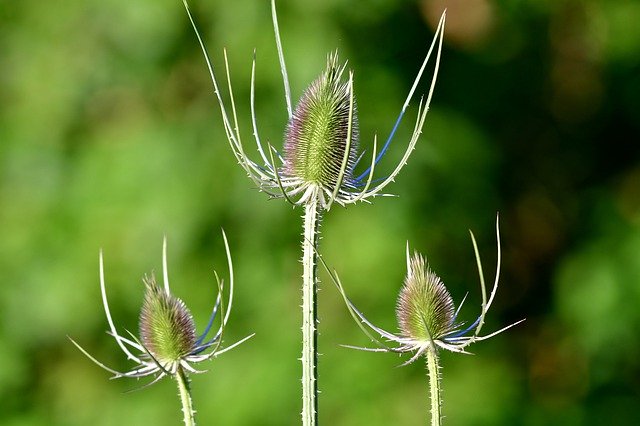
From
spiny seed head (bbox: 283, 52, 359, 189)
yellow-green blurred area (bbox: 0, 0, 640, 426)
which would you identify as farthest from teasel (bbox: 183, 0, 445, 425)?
yellow-green blurred area (bbox: 0, 0, 640, 426)

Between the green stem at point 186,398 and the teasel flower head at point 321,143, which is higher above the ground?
the teasel flower head at point 321,143

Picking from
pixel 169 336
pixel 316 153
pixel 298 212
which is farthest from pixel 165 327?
pixel 298 212

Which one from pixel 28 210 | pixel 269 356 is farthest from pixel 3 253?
pixel 269 356

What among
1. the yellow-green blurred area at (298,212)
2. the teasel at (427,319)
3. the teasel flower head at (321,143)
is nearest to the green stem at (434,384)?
the teasel at (427,319)

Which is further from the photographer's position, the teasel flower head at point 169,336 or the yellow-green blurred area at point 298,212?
the yellow-green blurred area at point 298,212

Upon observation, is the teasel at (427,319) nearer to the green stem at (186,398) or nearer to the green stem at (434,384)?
the green stem at (434,384)

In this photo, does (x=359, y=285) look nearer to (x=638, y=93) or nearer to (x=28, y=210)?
(x=28, y=210)

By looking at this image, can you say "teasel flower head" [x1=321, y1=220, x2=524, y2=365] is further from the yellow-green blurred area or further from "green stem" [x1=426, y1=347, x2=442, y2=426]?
the yellow-green blurred area
